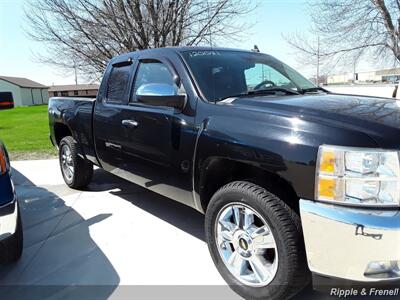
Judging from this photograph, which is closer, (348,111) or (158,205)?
(348,111)

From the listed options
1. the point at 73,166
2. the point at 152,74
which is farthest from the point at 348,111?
the point at 73,166

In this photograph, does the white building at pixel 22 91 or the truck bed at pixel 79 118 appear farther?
the white building at pixel 22 91

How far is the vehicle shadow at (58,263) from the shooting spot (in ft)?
10.1

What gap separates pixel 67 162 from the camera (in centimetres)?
592

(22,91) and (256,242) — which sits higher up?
(256,242)

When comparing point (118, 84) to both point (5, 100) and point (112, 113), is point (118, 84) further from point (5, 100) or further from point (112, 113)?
point (5, 100)

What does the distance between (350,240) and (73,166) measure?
4.40 metres

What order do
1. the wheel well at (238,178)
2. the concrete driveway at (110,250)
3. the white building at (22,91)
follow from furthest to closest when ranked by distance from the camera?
the white building at (22,91)
the concrete driveway at (110,250)
the wheel well at (238,178)

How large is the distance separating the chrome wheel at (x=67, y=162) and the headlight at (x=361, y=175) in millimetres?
4250

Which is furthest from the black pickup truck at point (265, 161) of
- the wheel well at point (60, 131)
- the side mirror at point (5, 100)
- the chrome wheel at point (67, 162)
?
the wheel well at point (60, 131)

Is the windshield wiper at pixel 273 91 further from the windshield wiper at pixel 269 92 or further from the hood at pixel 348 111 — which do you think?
the hood at pixel 348 111

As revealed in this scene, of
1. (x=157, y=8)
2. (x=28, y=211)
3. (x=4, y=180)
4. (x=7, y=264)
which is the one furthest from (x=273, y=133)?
(x=157, y=8)

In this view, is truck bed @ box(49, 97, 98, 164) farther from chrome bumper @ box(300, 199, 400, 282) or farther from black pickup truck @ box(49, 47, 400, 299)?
chrome bumper @ box(300, 199, 400, 282)

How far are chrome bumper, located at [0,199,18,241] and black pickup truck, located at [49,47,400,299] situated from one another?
127 cm
